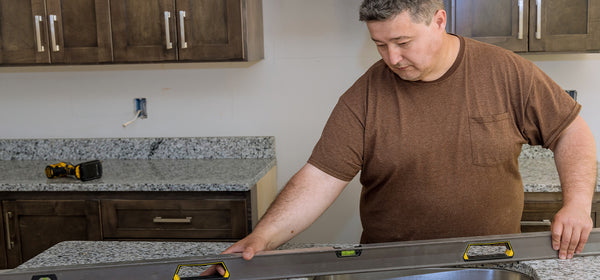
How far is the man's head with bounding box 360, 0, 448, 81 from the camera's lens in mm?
1479

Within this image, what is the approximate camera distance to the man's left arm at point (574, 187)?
1264 millimetres

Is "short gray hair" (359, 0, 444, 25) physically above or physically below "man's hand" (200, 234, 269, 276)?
above

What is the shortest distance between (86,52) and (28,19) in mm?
311

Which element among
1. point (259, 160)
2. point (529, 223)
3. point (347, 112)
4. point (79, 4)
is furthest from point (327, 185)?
point (79, 4)

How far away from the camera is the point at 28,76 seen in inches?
126

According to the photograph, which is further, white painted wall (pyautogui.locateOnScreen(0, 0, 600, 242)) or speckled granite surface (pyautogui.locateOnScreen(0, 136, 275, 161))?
speckled granite surface (pyautogui.locateOnScreen(0, 136, 275, 161))

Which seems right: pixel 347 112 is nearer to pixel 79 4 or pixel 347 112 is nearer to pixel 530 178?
pixel 530 178

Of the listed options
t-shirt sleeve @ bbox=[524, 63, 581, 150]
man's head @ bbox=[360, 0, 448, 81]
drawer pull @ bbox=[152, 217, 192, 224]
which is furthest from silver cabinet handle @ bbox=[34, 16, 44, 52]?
t-shirt sleeve @ bbox=[524, 63, 581, 150]

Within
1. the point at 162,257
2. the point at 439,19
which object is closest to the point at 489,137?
the point at 439,19

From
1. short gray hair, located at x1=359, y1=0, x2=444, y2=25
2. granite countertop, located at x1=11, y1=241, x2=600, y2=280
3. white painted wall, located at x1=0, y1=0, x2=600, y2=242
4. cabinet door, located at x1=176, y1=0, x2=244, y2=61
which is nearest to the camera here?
granite countertop, located at x1=11, y1=241, x2=600, y2=280

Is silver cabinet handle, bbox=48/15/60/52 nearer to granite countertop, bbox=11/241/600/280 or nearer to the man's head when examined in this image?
granite countertop, bbox=11/241/600/280

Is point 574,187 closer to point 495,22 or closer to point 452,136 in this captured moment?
point 452,136

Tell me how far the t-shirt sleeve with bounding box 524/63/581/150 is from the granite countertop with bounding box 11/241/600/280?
396mm

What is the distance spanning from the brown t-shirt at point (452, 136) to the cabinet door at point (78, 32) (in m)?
1.48
